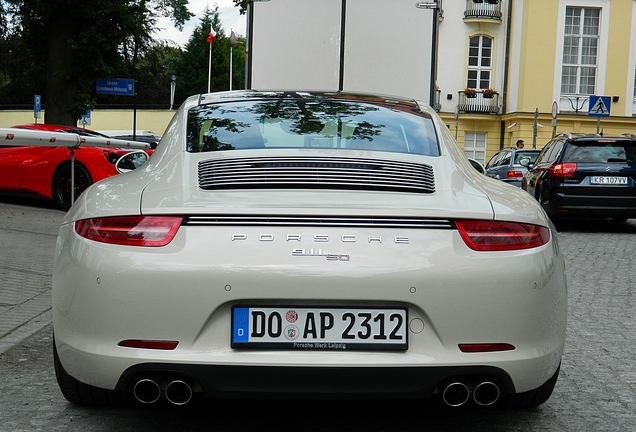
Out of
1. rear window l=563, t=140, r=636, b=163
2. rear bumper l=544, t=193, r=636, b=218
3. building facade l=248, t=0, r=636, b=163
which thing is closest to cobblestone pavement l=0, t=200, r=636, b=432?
rear bumper l=544, t=193, r=636, b=218

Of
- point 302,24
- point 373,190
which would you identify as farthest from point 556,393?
point 302,24

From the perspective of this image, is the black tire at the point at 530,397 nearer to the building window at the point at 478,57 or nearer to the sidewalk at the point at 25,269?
the sidewalk at the point at 25,269

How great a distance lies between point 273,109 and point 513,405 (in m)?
1.84

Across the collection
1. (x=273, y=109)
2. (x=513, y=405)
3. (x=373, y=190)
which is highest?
(x=273, y=109)

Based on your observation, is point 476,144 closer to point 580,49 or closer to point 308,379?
point 580,49

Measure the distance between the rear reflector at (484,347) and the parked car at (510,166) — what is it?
688 inches

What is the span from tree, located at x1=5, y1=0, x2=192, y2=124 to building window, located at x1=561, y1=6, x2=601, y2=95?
28019 mm

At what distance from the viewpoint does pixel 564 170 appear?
14953mm

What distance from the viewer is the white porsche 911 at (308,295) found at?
3232mm

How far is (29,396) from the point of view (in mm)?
4418

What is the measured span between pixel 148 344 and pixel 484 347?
1189mm

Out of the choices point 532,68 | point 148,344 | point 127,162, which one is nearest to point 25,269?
point 127,162

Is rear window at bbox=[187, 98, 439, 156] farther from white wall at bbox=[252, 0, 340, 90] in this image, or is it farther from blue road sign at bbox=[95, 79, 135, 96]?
blue road sign at bbox=[95, 79, 135, 96]

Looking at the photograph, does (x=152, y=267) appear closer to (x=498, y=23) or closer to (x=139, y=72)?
(x=498, y=23)
